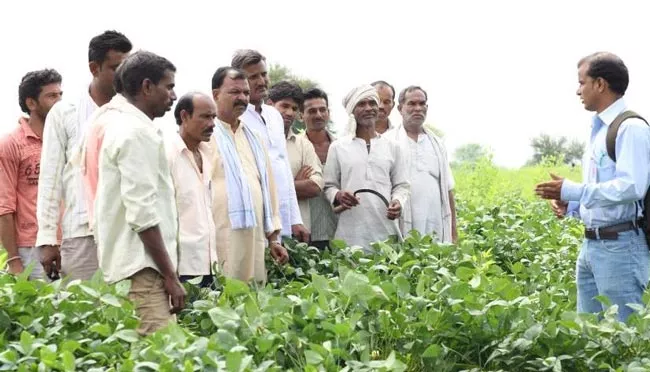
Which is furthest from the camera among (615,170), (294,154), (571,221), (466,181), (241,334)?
(466,181)

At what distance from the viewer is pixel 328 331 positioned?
4.90 meters

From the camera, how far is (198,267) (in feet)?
19.9

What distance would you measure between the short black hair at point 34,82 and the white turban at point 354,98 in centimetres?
194

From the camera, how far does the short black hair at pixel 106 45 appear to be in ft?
19.7

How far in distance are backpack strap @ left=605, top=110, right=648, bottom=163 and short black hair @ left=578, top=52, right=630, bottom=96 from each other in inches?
6.4

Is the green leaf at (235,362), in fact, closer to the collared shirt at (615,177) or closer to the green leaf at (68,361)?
the green leaf at (68,361)

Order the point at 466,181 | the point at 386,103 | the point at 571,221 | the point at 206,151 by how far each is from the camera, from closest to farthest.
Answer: the point at 206,151 → the point at 386,103 → the point at 571,221 → the point at 466,181

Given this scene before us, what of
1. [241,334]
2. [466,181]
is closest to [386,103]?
[241,334]

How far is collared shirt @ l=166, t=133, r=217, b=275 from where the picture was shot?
237 inches

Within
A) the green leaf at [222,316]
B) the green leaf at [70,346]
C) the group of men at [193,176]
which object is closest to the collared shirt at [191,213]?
the group of men at [193,176]

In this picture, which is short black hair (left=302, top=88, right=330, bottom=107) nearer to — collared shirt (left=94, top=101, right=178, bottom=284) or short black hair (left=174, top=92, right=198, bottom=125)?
short black hair (left=174, top=92, right=198, bottom=125)

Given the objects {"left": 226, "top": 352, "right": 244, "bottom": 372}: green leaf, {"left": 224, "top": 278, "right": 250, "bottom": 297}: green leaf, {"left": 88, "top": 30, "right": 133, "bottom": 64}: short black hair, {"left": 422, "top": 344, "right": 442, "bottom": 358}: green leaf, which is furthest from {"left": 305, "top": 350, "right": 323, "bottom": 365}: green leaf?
{"left": 88, "top": 30, "right": 133, "bottom": 64}: short black hair

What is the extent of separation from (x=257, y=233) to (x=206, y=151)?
55cm

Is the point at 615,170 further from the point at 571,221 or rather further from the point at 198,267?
the point at 571,221
